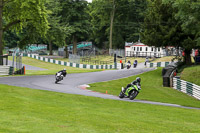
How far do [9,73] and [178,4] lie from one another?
16.9m

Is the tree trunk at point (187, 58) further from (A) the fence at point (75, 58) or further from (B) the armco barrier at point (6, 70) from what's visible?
(B) the armco barrier at point (6, 70)

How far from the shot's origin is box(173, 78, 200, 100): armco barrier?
88.4 ft

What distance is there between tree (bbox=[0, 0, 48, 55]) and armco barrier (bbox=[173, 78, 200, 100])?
1494 centimetres

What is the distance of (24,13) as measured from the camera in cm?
3600

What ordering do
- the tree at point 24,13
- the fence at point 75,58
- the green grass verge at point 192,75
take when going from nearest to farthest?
the green grass verge at point 192,75 < the tree at point 24,13 < the fence at point 75,58

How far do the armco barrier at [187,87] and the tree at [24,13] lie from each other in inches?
588

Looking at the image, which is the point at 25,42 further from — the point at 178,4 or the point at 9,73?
the point at 178,4

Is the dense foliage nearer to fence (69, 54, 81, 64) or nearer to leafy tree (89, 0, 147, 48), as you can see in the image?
leafy tree (89, 0, 147, 48)

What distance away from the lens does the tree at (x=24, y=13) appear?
117ft

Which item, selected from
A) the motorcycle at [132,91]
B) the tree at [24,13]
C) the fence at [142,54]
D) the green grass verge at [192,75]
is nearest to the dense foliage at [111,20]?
the tree at [24,13]

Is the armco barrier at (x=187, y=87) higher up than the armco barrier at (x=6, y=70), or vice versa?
the armco barrier at (x=6, y=70)

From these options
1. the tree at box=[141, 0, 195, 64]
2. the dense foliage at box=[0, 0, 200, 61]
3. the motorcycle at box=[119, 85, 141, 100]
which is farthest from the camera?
the tree at box=[141, 0, 195, 64]

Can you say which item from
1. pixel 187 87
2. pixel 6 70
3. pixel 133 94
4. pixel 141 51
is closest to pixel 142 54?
pixel 141 51

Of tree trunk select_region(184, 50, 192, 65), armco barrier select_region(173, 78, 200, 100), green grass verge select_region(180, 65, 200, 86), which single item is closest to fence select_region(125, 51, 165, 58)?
tree trunk select_region(184, 50, 192, 65)
